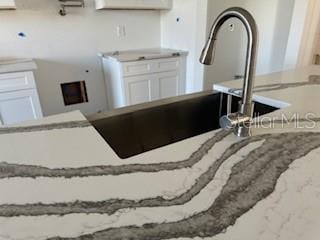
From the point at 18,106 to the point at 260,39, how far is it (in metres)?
3.13

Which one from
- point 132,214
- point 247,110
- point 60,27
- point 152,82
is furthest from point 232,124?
point 60,27

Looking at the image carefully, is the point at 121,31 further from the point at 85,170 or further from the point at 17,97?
the point at 85,170

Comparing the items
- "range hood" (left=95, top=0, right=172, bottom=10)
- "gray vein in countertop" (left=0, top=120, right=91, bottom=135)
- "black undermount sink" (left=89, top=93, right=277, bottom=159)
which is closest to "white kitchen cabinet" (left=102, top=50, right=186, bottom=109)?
"range hood" (left=95, top=0, right=172, bottom=10)

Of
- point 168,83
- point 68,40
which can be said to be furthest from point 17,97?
point 168,83

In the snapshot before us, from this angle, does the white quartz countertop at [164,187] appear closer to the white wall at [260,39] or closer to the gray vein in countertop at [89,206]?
the gray vein in countertop at [89,206]

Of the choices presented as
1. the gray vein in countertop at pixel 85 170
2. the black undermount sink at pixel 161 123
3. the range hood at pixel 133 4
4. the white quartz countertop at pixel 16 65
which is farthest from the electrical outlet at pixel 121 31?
the gray vein in countertop at pixel 85 170

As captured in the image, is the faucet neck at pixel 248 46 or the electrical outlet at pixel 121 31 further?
the electrical outlet at pixel 121 31

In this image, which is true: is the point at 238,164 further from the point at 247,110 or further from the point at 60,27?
the point at 60,27

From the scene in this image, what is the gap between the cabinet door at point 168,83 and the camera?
2795 mm

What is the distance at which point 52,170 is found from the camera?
0.61 meters

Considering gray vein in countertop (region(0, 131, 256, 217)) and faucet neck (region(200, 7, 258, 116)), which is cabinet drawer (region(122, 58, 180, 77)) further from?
gray vein in countertop (region(0, 131, 256, 217))

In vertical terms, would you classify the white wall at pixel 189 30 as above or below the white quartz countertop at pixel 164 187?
above

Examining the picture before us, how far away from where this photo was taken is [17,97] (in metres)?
2.14

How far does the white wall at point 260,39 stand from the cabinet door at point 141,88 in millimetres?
743
